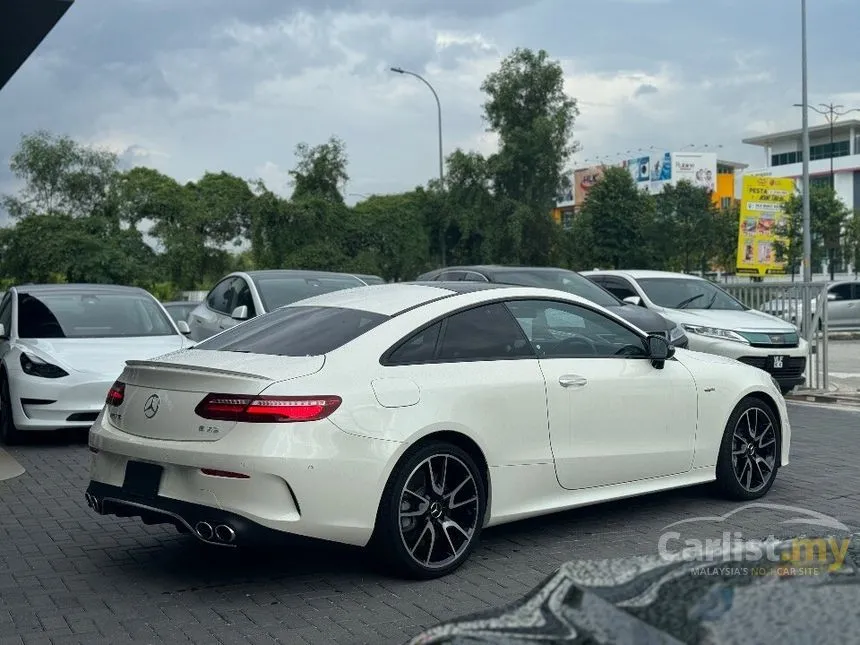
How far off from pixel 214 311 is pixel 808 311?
7.99 m

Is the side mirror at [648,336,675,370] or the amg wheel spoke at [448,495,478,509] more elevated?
the side mirror at [648,336,675,370]

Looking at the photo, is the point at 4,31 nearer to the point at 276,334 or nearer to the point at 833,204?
the point at 276,334

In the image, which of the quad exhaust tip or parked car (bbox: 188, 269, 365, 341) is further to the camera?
parked car (bbox: 188, 269, 365, 341)

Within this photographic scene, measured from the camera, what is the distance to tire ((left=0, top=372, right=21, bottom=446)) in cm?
1023

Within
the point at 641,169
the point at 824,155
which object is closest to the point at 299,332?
the point at 824,155

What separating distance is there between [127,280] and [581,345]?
38.7 metres

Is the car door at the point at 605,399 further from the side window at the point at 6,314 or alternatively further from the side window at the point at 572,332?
the side window at the point at 6,314

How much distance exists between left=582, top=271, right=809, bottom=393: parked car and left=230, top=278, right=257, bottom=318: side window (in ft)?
16.7

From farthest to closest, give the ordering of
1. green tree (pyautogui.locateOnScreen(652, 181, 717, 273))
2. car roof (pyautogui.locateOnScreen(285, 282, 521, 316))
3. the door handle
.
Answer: green tree (pyautogui.locateOnScreen(652, 181, 717, 273)) < the door handle < car roof (pyautogui.locateOnScreen(285, 282, 521, 316))

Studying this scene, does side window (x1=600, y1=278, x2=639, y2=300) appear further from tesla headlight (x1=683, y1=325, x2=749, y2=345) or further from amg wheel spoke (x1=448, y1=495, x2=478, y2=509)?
amg wheel spoke (x1=448, y1=495, x2=478, y2=509)

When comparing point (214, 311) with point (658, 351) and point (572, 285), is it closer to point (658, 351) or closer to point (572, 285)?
point (572, 285)

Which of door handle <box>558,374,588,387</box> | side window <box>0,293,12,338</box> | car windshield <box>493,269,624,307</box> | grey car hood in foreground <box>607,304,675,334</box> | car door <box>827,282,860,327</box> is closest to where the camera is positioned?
door handle <box>558,374,588,387</box>

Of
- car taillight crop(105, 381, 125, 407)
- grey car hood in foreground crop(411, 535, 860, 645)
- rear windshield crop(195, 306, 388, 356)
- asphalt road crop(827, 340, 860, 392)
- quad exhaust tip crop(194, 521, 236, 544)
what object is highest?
rear windshield crop(195, 306, 388, 356)

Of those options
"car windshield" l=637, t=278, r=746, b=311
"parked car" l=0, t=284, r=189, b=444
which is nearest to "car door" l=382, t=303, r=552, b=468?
"parked car" l=0, t=284, r=189, b=444
